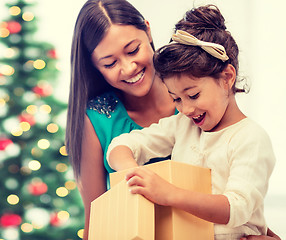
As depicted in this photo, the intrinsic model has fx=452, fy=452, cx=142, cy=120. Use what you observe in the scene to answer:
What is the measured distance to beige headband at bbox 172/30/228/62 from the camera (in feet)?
4.32

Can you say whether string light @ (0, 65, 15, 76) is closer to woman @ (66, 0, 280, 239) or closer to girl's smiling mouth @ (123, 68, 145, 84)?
woman @ (66, 0, 280, 239)

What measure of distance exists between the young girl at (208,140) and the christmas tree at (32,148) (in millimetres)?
1858

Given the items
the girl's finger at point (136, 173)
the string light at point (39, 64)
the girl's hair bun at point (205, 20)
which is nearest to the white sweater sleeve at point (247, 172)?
the girl's finger at point (136, 173)

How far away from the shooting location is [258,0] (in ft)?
12.6

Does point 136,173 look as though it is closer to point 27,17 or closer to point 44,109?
point 44,109

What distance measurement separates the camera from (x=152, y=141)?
5.02ft

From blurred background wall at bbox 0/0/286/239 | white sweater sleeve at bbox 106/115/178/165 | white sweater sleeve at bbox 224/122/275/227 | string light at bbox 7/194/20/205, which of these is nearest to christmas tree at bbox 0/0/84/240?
string light at bbox 7/194/20/205

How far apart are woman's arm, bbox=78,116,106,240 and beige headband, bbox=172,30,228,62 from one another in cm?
74

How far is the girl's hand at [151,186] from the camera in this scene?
3.57ft

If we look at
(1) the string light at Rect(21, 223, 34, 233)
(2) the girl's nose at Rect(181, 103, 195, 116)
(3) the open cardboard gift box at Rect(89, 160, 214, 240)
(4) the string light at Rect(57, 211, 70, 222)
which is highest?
(2) the girl's nose at Rect(181, 103, 195, 116)

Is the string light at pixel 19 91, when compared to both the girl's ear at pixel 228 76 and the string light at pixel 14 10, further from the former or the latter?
the girl's ear at pixel 228 76

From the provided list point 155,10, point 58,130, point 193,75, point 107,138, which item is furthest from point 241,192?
point 155,10

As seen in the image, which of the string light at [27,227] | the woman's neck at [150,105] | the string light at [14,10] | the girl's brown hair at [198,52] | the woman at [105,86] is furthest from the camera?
the string light at [14,10]

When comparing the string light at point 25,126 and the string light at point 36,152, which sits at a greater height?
the string light at point 25,126
